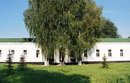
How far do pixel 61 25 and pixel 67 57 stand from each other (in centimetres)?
701

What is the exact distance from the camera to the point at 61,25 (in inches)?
1284

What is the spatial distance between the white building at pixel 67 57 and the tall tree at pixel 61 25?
211 inches

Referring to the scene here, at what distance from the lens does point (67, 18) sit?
104ft

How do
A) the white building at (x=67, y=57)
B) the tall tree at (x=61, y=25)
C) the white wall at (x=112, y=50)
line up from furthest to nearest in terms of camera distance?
1. the white wall at (x=112, y=50)
2. the white building at (x=67, y=57)
3. the tall tree at (x=61, y=25)

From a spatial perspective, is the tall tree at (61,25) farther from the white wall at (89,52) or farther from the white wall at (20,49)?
the white wall at (89,52)

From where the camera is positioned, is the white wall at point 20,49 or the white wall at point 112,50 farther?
the white wall at point 112,50

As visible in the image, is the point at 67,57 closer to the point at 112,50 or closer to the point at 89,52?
the point at 89,52

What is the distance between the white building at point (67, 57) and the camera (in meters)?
38.9

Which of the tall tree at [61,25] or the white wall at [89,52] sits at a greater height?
the tall tree at [61,25]

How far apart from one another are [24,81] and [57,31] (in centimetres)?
1636

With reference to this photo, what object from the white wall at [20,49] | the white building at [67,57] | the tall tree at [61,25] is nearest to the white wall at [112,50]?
the white building at [67,57]

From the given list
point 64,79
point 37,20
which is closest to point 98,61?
point 37,20

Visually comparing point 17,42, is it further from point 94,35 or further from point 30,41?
point 94,35

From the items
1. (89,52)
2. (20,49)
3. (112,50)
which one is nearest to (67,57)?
(89,52)
